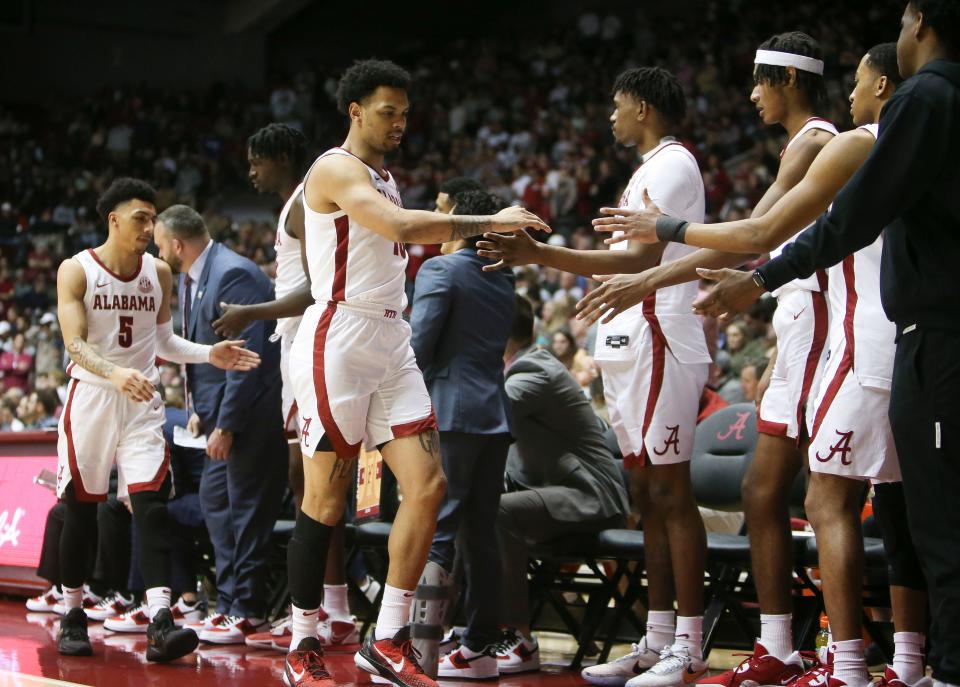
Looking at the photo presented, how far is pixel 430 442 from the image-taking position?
A: 454 centimetres

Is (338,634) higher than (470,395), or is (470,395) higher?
(470,395)

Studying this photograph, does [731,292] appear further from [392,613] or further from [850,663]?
[392,613]

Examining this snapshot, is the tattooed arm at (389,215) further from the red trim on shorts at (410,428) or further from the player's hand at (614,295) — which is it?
the red trim on shorts at (410,428)

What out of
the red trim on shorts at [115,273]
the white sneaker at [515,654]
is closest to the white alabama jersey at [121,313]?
the red trim on shorts at [115,273]

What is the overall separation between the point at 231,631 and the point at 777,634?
8.99ft

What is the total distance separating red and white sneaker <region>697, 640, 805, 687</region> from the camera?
4.35m

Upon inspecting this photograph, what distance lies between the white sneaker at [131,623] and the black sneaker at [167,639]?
989mm

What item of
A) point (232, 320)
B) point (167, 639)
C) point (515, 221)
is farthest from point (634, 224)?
point (167, 639)

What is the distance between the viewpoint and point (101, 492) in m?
5.66

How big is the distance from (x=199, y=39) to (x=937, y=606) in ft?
84.3

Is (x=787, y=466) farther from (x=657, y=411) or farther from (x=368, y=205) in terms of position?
(x=368, y=205)

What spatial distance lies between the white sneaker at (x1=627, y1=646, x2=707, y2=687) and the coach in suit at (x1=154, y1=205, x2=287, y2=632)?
2235mm

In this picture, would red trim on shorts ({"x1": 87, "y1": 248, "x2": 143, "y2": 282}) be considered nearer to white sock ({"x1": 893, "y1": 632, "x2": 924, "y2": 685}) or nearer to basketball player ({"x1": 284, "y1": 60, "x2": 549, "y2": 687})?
basketball player ({"x1": 284, "y1": 60, "x2": 549, "y2": 687})

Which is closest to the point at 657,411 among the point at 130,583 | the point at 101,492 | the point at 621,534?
the point at 621,534
